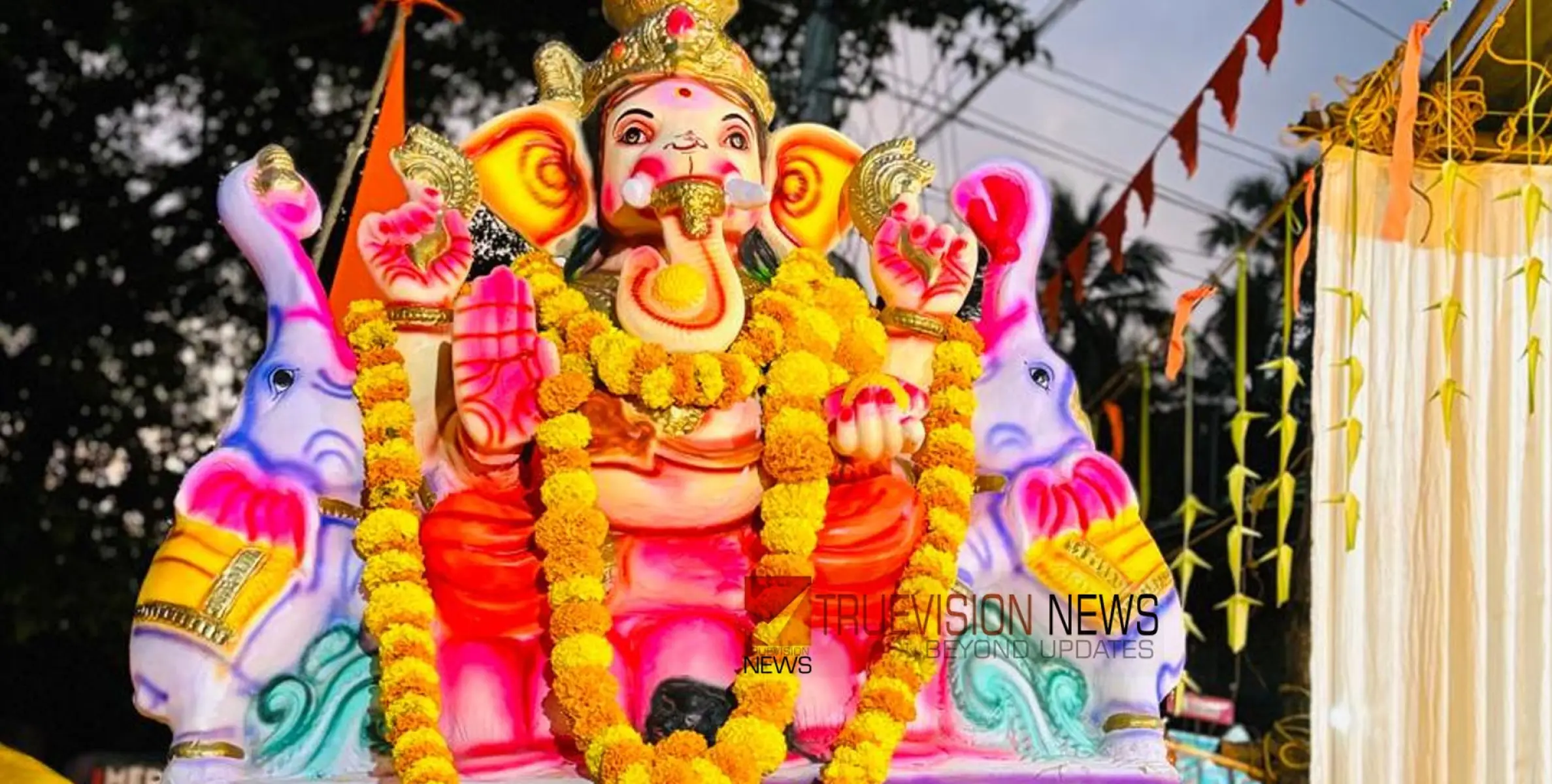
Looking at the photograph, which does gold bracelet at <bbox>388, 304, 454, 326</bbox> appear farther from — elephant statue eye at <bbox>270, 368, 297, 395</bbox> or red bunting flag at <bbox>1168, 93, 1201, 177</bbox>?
red bunting flag at <bbox>1168, 93, 1201, 177</bbox>

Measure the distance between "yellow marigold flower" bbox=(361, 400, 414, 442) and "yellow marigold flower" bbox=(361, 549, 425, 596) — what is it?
21 centimetres

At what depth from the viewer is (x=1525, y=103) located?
13.8 ft

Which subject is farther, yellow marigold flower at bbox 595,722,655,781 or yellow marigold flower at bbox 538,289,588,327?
yellow marigold flower at bbox 538,289,588,327

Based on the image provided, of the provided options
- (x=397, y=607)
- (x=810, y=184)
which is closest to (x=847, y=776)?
(x=397, y=607)

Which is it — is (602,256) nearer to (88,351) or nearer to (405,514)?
(405,514)

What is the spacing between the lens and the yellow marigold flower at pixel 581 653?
9.41 ft

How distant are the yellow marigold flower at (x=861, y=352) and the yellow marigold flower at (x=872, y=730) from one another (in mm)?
596

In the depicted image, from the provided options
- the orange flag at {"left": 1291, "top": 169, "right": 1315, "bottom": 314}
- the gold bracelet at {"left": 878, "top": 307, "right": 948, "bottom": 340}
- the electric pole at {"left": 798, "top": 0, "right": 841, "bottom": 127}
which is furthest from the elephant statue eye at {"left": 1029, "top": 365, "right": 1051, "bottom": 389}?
the electric pole at {"left": 798, "top": 0, "right": 841, "bottom": 127}

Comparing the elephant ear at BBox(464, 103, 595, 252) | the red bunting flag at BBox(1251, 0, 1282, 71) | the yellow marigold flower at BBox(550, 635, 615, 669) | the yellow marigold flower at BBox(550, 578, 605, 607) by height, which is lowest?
the yellow marigold flower at BBox(550, 635, 615, 669)

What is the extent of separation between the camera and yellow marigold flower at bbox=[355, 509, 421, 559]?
298 centimetres

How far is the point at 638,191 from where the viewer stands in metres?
3.13

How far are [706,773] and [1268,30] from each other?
7.64ft

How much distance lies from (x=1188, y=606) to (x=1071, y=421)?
7572 millimetres

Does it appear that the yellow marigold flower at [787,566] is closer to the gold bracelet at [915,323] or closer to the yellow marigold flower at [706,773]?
the yellow marigold flower at [706,773]
